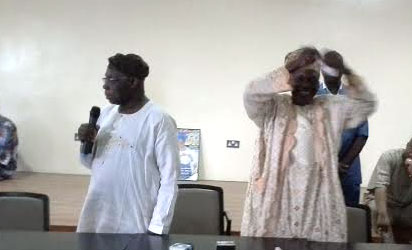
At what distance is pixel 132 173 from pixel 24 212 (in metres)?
0.64

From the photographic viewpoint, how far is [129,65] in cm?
201

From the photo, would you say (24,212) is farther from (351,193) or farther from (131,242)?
(351,193)

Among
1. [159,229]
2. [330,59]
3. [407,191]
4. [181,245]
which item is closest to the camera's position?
[181,245]

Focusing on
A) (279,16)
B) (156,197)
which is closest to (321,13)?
(279,16)

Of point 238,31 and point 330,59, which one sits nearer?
point 330,59

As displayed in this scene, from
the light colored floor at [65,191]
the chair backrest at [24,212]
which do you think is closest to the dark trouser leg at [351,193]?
the light colored floor at [65,191]

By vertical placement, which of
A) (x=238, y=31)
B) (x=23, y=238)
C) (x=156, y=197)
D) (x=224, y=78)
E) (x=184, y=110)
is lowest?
(x=23, y=238)

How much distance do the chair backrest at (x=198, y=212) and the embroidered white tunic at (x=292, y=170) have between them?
0.61 meters

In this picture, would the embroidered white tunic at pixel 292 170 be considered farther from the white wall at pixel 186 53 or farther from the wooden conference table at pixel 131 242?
the white wall at pixel 186 53

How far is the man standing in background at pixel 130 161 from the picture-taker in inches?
79.0

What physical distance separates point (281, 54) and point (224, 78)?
735 millimetres

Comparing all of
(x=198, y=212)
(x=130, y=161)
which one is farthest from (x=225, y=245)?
(x=198, y=212)

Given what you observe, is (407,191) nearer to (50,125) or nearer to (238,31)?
(238,31)

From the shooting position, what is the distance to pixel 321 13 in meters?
5.69
